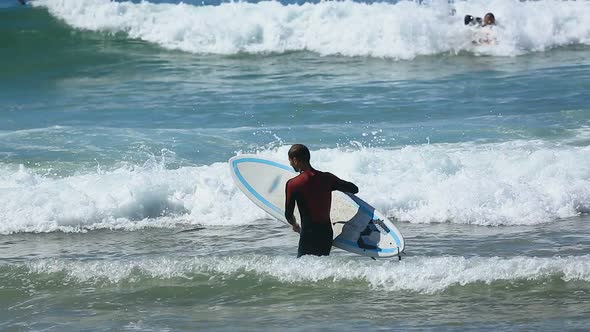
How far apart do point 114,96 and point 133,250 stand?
841 centimetres

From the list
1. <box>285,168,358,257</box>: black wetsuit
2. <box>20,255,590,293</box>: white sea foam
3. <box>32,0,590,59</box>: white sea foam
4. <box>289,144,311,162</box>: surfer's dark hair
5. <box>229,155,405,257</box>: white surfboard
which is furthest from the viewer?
<box>32,0,590,59</box>: white sea foam

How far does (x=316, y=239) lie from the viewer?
738cm

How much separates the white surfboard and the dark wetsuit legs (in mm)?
186

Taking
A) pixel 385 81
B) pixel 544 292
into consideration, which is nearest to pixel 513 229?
pixel 544 292

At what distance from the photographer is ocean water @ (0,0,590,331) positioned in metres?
7.41

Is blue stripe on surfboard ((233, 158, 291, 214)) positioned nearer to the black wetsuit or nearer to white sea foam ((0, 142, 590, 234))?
the black wetsuit

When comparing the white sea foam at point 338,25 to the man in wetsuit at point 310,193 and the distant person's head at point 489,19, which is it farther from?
the man in wetsuit at point 310,193

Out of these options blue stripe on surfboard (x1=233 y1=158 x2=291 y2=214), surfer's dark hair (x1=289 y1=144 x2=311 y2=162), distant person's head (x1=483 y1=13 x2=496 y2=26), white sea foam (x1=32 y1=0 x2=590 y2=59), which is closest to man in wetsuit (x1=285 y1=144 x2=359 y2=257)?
surfer's dark hair (x1=289 y1=144 x2=311 y2=162)

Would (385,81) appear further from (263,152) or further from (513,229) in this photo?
(513,229)

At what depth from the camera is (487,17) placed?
20422 mm

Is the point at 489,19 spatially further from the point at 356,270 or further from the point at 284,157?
the point at 356,270

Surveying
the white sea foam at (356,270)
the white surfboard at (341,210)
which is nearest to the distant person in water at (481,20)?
the white surfboard at (341,210)

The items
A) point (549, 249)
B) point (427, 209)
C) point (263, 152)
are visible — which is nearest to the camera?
point (549, 249)

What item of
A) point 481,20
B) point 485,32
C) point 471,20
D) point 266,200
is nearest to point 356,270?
point 266,200
